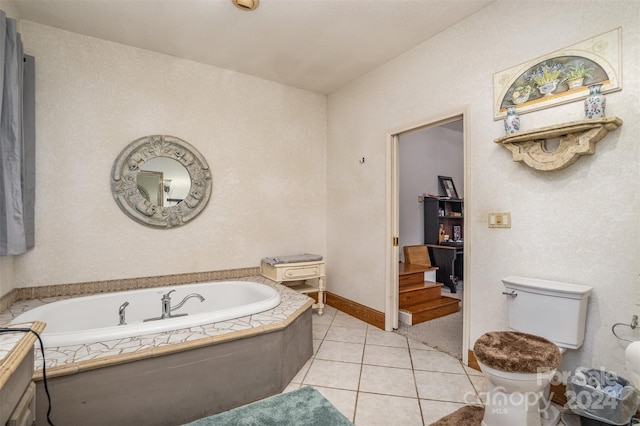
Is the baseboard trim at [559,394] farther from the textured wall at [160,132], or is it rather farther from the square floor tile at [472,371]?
the textured wall at [160,132]

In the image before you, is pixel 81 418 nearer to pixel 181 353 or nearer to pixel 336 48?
pixel 181 353

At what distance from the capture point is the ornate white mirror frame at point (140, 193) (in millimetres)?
2803

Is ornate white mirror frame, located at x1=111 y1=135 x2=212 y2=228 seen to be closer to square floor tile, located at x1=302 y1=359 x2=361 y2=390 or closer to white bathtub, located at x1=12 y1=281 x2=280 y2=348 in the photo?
white bathtub, located at x1=12 y1=281 x2=280 y2=348

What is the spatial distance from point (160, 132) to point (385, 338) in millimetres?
2930

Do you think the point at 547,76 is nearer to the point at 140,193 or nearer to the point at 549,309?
the point at 549,309

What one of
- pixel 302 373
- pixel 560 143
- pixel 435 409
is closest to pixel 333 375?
pixel 302 373

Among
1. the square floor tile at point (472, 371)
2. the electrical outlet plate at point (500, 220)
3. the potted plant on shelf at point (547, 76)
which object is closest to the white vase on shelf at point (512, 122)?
the potted plant on shelf at point (547, 76)

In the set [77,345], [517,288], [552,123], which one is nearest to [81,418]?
[77,345]

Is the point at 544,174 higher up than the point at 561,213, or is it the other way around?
the point at 544,174

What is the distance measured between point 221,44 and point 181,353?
2600mm

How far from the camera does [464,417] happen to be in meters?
1.76

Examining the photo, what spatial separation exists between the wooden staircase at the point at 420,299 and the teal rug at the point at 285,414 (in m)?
1.89

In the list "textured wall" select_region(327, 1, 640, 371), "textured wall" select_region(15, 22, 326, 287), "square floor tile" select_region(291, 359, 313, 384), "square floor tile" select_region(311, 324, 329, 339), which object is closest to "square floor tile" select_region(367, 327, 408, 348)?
"textured wall" select_region(327, 1, 640, 371)

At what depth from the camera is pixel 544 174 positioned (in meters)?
1.96
